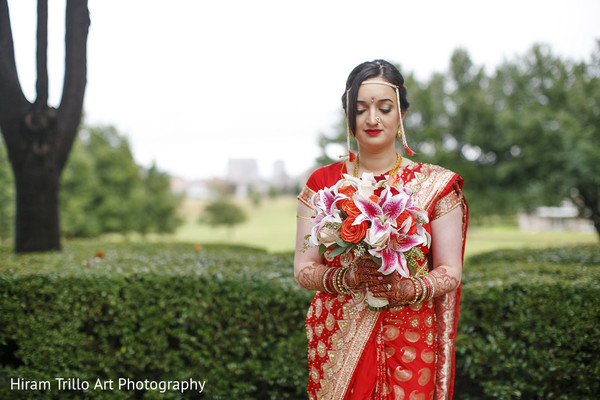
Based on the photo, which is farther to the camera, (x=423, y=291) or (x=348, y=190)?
(x=423, y=291)

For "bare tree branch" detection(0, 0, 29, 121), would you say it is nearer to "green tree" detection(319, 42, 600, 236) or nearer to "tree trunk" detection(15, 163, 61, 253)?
"tree trunk" detection(15, 163, 61, 253)

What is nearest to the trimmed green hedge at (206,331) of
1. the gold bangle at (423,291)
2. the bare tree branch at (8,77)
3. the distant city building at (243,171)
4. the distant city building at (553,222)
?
the gold bangle at (423,291)

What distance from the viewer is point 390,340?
6.79 ft

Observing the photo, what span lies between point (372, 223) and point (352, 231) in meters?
0.08

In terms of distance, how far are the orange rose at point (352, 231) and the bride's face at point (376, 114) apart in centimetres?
59

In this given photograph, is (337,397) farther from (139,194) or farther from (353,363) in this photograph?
(139,194)

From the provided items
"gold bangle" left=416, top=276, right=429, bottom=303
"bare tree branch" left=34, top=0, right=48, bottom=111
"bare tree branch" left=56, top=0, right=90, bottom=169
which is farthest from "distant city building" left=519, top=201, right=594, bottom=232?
"gold bangle" left=416, top=276, right=429, bottom=303

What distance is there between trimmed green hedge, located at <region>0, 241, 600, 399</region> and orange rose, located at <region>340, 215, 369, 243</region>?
2.40m

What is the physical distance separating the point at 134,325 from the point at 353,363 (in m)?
2.60

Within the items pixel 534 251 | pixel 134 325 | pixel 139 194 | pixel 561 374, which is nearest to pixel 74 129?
pixel 134 325

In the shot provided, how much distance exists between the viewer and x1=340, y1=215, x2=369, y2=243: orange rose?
168 cm

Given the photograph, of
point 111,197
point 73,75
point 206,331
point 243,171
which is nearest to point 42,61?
point 73,75

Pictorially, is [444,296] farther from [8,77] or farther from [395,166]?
[8,77]

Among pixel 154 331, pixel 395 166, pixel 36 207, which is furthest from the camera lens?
pixel 36 207
